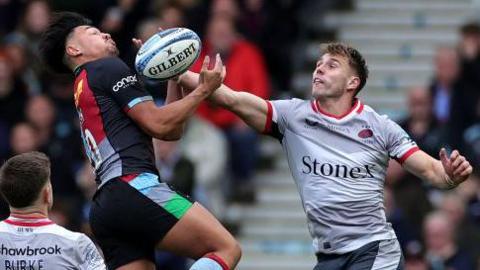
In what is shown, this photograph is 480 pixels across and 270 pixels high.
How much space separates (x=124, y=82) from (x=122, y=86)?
36 millimetres

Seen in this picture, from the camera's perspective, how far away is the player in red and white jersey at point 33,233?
9383 millimetres

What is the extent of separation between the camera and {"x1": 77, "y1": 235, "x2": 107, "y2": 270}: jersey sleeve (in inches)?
372

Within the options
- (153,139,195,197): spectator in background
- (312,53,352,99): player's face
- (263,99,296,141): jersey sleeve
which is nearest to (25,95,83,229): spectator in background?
(153,139,195,197): spectator in background

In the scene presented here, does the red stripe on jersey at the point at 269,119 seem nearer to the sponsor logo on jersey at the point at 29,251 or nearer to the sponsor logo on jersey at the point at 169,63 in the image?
the sponsor logo on jersey at the point at 169,63

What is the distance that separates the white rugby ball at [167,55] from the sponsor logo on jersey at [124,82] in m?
0.09

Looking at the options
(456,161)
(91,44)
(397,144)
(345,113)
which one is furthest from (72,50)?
(456,161)

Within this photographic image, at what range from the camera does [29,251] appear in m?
9.39

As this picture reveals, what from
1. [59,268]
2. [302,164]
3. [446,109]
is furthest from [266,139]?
[59,268]

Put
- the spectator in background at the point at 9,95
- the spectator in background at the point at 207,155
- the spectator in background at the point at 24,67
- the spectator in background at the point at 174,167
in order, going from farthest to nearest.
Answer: the spectator in background at the point at 24,67 → the spectator in background at the point at 9,95 → the spectator in background at the point at 207,155 → the spectator in background at the point at 174,167

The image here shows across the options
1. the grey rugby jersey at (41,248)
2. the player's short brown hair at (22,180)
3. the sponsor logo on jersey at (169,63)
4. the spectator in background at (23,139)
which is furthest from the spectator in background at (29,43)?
the grey rugby jersey at (41,248)

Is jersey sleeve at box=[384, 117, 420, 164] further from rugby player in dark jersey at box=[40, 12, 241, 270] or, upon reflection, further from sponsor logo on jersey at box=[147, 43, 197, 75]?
sponsor logo on jersey at box=[147, 43, 197, 75]

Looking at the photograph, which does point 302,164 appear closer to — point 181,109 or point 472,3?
point 181,109

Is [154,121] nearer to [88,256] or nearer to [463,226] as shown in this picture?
[88,256]

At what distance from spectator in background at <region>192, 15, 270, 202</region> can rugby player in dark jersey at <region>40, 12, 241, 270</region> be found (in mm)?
6229
